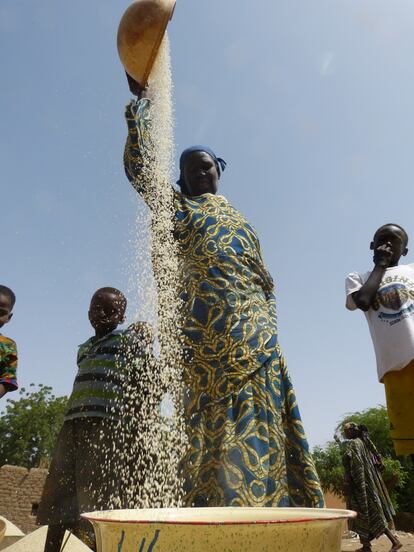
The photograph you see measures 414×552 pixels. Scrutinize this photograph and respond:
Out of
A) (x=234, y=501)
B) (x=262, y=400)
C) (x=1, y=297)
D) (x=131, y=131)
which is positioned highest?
(x=131, y=131)

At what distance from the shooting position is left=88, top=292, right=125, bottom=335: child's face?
347 cm

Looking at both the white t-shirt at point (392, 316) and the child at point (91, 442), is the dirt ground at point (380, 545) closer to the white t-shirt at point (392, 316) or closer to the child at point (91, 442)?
the white t-shirt at point (392, 316)

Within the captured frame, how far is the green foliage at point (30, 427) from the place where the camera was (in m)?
37.8

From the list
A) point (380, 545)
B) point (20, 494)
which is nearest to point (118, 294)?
point (380, 545)

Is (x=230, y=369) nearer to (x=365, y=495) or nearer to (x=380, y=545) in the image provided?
(x=365, y=495)

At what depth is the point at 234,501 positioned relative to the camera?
5.93 feet

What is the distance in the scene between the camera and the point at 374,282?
3281mm

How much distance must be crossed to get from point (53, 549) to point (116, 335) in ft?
4.08

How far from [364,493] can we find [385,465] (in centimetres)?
1479

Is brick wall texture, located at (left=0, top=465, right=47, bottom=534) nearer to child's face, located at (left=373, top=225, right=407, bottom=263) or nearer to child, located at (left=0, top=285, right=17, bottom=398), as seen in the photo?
child, located at (left=0, top=285, right=17, bottom=398)

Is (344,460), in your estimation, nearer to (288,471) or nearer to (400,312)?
(400,312)

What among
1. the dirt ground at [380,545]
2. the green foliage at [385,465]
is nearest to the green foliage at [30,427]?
the green foliage at [385,465]

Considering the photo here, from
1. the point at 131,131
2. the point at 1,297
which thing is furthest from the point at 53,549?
the point at 131,131

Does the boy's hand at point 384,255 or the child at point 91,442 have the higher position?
the boy's hand at point 384,255
